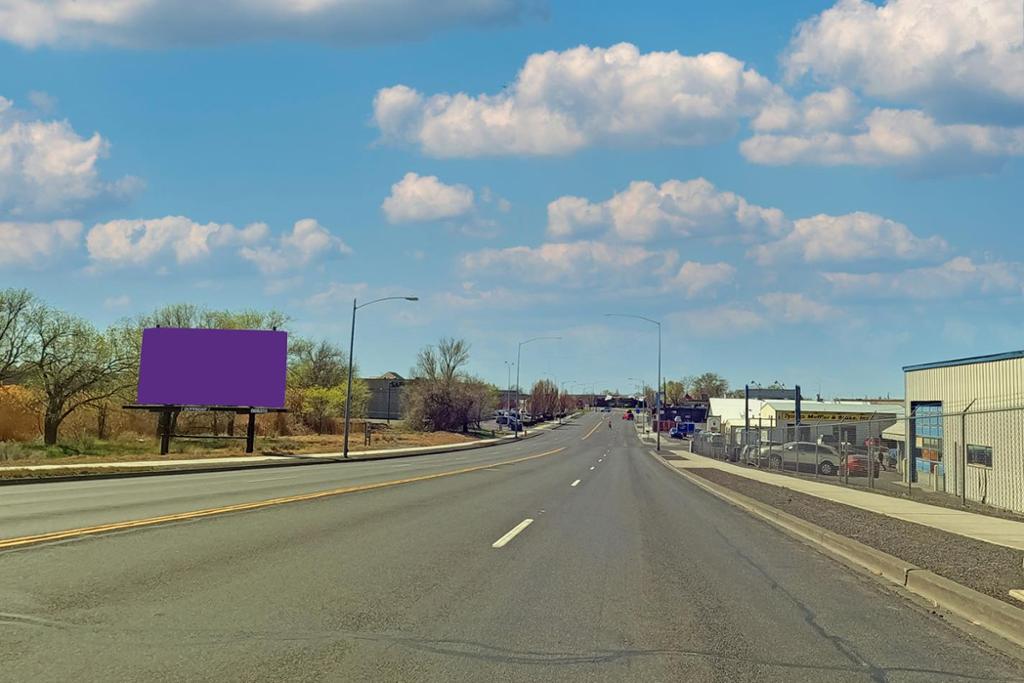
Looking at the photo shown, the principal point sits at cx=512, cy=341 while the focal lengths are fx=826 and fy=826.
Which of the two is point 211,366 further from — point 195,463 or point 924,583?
point 924,583

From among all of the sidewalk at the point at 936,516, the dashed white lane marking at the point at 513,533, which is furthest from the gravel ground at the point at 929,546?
the dashed white lane marking at the point at 513,533

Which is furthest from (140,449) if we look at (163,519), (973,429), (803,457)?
(973,429)

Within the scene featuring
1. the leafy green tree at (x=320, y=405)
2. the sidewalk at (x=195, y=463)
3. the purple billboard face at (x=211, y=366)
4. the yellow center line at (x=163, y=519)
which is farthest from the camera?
the leafy green tree at (x=320, y=405)

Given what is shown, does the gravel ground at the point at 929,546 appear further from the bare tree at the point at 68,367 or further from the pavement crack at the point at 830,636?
the bare tree at the point at 68,367

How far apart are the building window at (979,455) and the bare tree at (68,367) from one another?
47.2 meters

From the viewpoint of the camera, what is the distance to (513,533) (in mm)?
13320

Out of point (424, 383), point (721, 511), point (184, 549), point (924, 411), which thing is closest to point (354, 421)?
point (424, 383)

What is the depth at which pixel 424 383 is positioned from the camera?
9794 cm

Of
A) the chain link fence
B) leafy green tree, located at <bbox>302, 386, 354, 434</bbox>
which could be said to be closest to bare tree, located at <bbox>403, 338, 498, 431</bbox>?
leafy green tree, located at <bbox>302, 386, 354, 434</bbox>

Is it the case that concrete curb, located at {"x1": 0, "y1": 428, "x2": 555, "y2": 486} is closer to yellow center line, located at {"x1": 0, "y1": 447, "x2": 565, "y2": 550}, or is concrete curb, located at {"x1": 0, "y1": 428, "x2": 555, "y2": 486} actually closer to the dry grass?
the dry grass

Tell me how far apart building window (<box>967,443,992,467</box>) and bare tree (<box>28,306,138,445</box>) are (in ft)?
155

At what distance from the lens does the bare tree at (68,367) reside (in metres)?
49.9

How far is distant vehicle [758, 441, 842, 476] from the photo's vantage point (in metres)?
37.1

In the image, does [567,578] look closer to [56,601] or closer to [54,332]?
[56,601]
